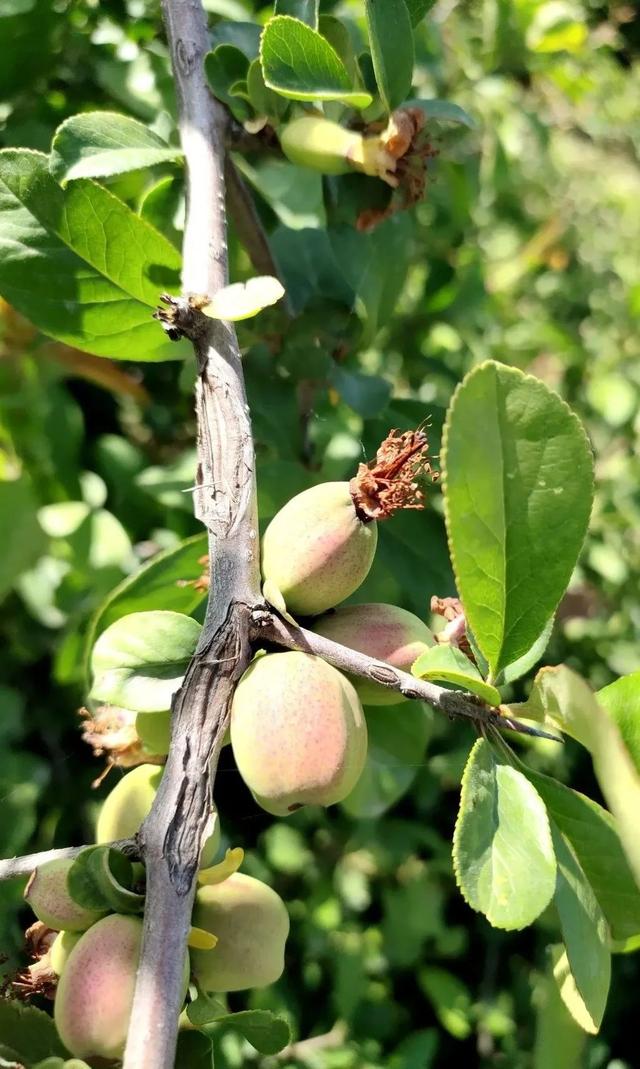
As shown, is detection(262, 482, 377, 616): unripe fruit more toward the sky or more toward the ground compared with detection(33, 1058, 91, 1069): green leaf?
more toward the sky

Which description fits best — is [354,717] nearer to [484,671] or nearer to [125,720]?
[484,671]

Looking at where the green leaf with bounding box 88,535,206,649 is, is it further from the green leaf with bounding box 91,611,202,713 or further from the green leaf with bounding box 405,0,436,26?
the green leaf with bounding box 405,0,436,26

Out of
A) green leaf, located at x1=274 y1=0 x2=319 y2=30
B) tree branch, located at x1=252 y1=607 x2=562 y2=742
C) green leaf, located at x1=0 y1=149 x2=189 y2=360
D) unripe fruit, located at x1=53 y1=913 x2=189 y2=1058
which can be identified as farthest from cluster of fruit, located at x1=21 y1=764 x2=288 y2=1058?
green leaf, located at x1=274 y1=0 x2=319 y2=30

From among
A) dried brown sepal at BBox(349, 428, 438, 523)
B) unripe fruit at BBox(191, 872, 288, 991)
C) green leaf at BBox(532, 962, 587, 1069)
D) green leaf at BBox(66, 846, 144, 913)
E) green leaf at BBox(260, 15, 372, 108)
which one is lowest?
green leaf at BBox(532, 962, 587, 1069)

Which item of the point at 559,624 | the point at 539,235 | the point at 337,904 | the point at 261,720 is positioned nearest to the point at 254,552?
the point at 261,720

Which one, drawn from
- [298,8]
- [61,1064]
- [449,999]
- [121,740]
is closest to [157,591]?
[121,740]
